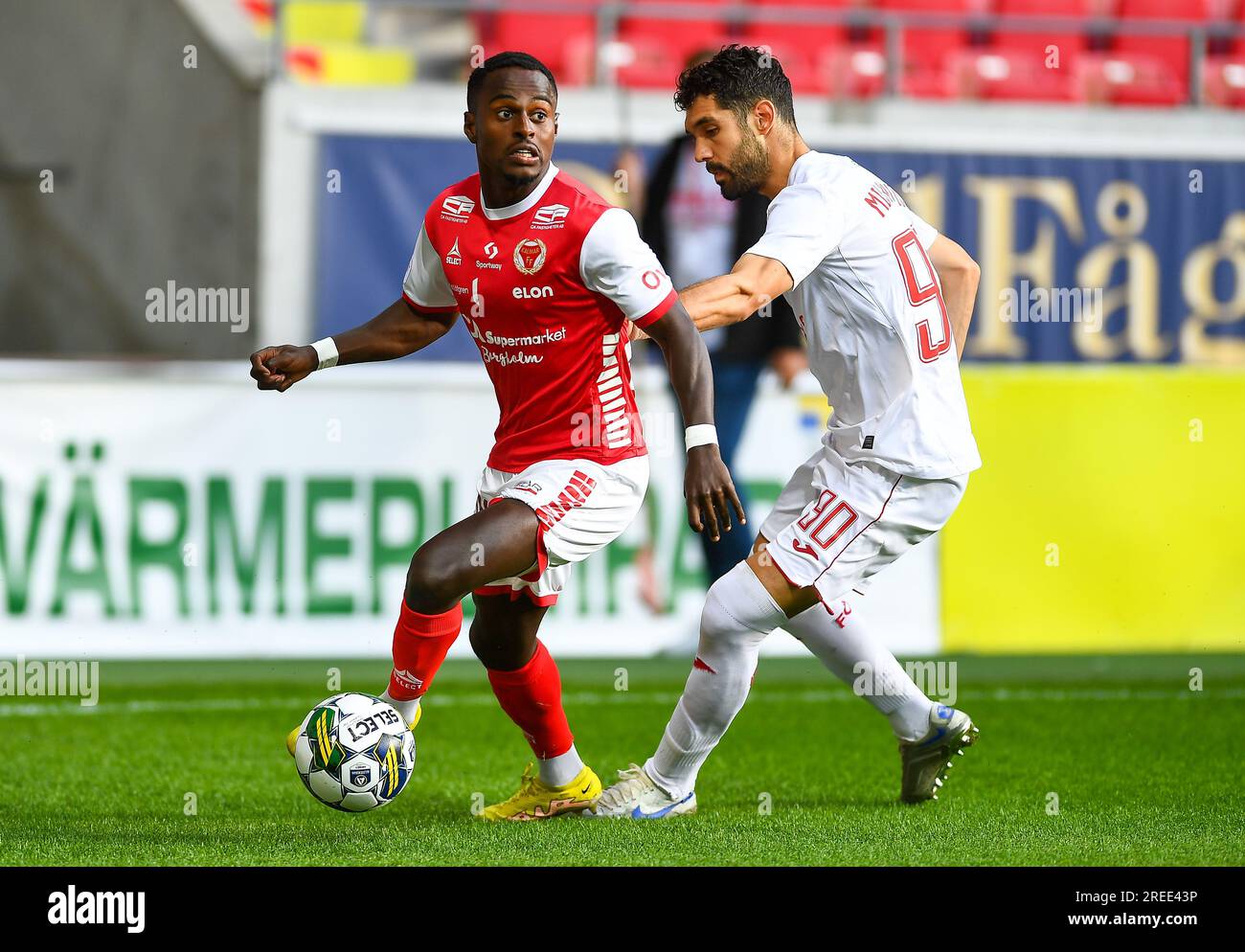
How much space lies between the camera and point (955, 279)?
5.63 metres

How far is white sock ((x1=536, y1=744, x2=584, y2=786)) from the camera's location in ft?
17.8

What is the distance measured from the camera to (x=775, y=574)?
5219mm

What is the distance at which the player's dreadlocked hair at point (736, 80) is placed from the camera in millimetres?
5090

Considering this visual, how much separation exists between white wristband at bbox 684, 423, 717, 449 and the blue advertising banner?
6.83 metres

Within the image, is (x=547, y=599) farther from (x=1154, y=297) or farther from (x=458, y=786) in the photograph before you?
(x=1154, y=297)

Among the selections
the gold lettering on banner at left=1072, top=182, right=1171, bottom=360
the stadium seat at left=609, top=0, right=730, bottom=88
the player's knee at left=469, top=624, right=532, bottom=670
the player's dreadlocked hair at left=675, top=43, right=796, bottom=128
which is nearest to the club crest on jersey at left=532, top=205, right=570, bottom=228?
the player's dreadlocked hair at left=675, top=43, right=796, bottom=128

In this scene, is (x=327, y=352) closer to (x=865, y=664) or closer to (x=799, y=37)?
(x=865, y=664)

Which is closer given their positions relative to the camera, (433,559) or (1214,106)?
(433,559)

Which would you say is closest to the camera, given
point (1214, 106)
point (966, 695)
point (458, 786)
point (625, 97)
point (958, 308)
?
point (958, 308)

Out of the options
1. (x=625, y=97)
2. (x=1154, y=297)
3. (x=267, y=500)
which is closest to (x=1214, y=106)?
(x=1154, y=297)

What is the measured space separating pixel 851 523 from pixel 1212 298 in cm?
760

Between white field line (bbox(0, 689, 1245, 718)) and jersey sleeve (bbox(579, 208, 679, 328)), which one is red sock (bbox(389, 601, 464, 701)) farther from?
white field line (bbox(0, 689, 1245, 718))

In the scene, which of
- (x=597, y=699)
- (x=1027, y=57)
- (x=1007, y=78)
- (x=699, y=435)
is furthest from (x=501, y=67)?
(x=1027, y=57)

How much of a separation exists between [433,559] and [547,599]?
51cm
